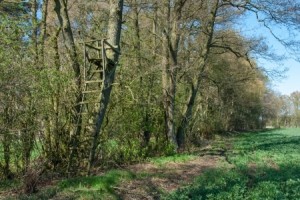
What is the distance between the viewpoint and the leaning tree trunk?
12.0 meters

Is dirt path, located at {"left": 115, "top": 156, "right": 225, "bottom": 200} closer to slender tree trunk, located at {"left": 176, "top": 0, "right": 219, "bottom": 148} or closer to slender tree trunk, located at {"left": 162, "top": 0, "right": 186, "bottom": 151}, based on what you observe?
slender tree trunk, located at {"left": 162, "top": 0, "right": 186, "bottom": 151}

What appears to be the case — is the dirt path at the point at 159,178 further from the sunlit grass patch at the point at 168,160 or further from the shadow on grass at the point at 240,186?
the shadow on grass at the point at 240,186

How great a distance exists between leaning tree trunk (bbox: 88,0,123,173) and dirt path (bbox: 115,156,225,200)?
1.77m

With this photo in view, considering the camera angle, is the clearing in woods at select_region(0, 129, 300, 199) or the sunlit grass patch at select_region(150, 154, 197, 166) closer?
the clearing in woods at select_region(0, 129, 300, 199)

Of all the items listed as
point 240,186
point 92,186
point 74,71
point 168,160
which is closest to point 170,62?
point 168,160

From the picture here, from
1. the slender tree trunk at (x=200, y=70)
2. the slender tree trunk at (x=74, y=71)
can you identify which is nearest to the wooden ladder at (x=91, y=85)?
the slender tree trunk at (x=74, y=71)

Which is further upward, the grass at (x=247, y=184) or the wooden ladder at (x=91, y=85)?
the wooden ladder at (x=91, y=85)

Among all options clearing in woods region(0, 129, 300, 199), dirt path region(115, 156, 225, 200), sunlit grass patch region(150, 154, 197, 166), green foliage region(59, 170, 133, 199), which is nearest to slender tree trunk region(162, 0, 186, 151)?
sunlit grass patch region(150, 154, 197, 166)

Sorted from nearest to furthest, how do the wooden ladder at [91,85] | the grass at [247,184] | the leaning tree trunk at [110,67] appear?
the grass at [247,184]
the wooden ladder at [91,85]
the leaning tree trunk at [110,67]

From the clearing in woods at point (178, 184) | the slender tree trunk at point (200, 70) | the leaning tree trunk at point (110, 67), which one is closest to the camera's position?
the clearing in woods at point (178, 184)

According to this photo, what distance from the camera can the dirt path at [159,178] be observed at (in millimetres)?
10100

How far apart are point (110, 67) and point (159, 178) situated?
3816mm

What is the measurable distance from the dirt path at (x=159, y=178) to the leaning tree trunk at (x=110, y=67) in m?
1.77

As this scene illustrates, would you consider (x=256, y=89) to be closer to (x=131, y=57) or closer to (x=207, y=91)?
(x=207, y=91)
